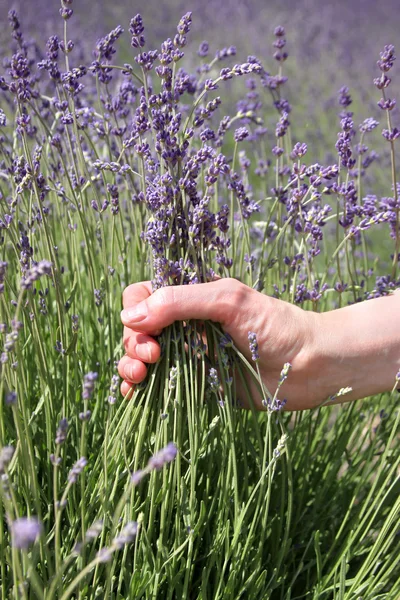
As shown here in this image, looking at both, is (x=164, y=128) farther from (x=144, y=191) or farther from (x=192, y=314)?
(x=192, y=314)

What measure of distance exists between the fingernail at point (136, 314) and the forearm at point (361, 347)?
44 centimetres

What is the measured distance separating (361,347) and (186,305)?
50 cm

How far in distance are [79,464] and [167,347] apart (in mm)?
497

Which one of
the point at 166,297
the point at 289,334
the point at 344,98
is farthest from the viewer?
the point at 344,98

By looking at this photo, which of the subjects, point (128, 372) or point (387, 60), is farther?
point (387, 60)

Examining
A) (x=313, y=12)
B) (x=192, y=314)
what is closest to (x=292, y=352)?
(x=192, y=314)

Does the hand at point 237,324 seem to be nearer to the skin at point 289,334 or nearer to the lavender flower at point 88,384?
the skin at point 289,334

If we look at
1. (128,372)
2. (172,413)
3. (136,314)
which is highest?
(136,314)

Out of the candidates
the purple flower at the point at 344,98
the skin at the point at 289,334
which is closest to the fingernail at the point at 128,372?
the skin at the point at 289,334

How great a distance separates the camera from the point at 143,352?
138 centimetres

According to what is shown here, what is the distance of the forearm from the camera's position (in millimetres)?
1562

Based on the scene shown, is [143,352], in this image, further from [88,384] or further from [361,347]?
[361,347]

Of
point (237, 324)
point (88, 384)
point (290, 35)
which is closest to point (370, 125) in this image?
point (237, 324)

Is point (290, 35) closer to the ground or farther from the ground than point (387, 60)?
farther from the ground
